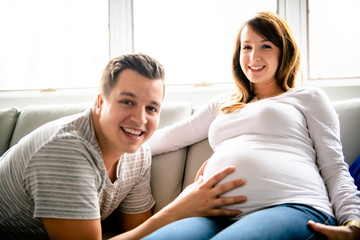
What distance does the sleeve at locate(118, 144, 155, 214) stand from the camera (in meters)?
1.18

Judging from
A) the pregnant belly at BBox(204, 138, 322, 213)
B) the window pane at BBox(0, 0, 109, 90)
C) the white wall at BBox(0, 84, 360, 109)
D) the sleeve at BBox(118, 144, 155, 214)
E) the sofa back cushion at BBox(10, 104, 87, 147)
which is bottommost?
the sleeve at BBox(118, 144, 155, 214)

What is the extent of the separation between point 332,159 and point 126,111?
74 centimetres

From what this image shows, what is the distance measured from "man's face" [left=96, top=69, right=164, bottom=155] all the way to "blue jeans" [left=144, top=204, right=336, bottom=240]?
0.30m

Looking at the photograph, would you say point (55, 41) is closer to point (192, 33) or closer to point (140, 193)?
point (192, 33)

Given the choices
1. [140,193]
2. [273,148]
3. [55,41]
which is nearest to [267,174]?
[273,148]

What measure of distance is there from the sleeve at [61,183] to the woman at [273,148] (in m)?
0.23

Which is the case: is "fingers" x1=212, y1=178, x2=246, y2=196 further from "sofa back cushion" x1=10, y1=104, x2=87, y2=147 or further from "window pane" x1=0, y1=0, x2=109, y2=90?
"window pane" x1=0, y1=0, x2=109, y2=90

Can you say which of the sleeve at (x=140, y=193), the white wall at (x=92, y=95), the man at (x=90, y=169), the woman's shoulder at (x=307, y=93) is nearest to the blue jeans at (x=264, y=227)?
the man at (x=90, y=169)

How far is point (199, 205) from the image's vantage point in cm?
95

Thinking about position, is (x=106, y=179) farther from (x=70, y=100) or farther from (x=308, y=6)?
(x=308, y=6)

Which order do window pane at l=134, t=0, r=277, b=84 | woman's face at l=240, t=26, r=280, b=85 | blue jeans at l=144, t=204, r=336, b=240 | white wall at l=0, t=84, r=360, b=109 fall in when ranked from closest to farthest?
blue jeans at l=144, t=204, r=336, b=240
woman's face at l=240, t=26, r=280, b=85
white wall at l=0, t=84, r=360, b=109
window pane at l=134, t=0, r=277, b=84

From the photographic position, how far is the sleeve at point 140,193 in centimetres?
118

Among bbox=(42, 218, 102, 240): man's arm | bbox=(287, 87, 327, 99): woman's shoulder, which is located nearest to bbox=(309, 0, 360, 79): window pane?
bbox=(287, 87, 327, 99): woman's shoulder

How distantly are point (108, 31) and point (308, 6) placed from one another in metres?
1.51
